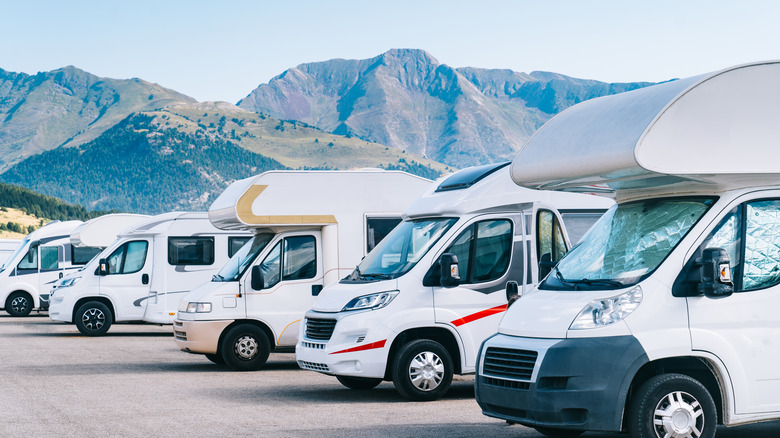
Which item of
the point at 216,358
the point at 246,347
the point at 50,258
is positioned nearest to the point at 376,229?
the point at 246,347

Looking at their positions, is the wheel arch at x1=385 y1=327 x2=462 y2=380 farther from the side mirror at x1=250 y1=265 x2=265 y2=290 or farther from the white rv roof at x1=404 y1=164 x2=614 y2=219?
the side mirror at x1=250 y1=265 x2=265 y2=290

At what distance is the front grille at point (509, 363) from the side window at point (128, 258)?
51.0ft

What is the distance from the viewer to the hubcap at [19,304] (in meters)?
30.6

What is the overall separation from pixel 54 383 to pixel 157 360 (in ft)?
12.2

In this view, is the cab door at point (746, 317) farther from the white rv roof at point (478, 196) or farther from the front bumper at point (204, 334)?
the front bumper at point (204, 334)

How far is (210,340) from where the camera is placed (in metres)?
14.7

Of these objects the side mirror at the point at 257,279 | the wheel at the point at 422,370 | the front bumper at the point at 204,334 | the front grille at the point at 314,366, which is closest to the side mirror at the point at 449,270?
the wheel at the point at 422,370

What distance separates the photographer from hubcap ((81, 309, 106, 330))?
22.4 m

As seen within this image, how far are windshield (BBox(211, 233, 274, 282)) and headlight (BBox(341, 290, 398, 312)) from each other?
421cm

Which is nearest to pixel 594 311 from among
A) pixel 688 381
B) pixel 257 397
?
pixel 688 381

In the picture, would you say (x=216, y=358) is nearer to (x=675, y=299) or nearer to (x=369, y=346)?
(x=369, y=346)

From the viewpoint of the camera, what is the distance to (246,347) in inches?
586

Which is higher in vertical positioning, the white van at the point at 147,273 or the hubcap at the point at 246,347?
the white van at the point at 147,273

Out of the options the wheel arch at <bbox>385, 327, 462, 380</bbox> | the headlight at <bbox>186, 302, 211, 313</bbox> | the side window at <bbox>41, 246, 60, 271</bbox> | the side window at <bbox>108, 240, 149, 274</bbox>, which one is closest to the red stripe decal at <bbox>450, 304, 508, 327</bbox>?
the wheel arch at <bbox>385, 327, 462, 380</bbox>
